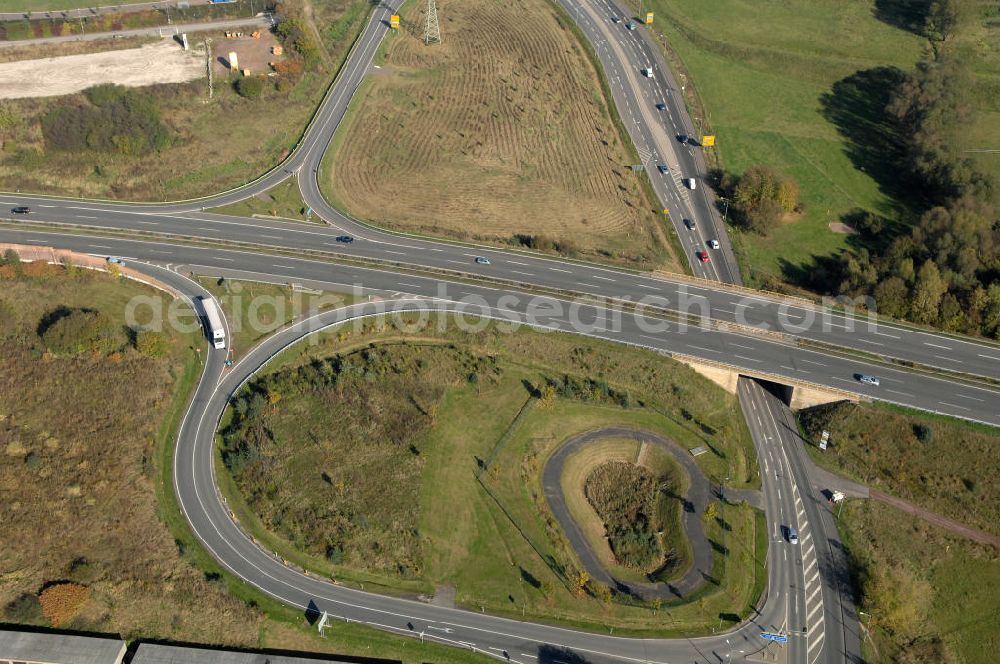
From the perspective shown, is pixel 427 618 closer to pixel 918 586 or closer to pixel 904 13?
pixel 918 586

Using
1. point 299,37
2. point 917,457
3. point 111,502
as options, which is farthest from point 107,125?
point 917,457

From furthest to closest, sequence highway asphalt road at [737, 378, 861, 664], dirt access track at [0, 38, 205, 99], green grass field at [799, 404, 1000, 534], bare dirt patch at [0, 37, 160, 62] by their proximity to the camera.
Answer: bare dirt patch at [0, 37, 160, 62], dirt access track at [0, 38, 205, 99], green grass field at [799, 404, 1000, 534], highway asphalt road at [737, 378, 861, 664]

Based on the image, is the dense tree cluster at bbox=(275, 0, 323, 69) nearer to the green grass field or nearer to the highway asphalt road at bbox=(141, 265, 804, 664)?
the highway asphalt road at bbox=(141, 265, 804, 664)

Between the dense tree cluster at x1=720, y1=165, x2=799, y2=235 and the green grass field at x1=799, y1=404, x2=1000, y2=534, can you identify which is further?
the dense tree cluster at x1=720, y1=165, x2=799, y2=235

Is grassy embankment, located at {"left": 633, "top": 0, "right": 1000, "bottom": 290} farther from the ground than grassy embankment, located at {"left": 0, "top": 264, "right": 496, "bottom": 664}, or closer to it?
farther from the ground

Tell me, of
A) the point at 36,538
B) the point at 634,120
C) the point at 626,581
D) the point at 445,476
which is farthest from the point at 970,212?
the point at 36,538

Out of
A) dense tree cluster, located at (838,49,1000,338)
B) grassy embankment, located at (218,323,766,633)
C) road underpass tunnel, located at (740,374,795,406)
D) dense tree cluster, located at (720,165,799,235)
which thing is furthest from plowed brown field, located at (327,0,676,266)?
dense tree cluster, located at (838,49,1000,338)
